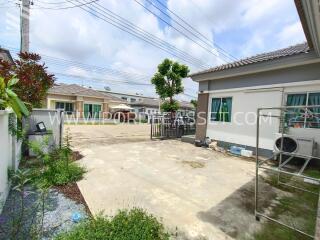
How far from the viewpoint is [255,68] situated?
6.98 meters

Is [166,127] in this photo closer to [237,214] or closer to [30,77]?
[30,77]

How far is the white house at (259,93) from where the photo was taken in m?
5.94

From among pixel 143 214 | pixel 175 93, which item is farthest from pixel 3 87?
pixel 175 93

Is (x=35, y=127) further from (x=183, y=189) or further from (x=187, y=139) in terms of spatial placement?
(x=187, y=139)

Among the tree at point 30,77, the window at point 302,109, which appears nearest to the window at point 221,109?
the window at point 302,109

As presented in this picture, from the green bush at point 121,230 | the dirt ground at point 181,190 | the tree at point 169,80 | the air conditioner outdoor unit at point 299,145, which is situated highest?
the tree at point 169,80

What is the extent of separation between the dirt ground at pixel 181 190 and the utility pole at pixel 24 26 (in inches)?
170

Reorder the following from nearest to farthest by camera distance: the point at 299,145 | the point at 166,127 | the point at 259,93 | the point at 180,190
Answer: the point at 180,190 < the point at 299,145 < the point at 259,93 < the point at 166,127

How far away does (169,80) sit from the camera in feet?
39.1

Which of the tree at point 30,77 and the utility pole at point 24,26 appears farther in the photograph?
the utility pole at point 24,26

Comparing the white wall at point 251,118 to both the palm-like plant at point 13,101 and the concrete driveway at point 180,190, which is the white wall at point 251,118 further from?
the palm-like plant at point 13,101

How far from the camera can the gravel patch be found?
2.41 meters

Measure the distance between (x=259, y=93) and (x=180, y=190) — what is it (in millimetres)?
5446

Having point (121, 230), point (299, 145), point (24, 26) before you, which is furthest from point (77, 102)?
point (121, 230)
